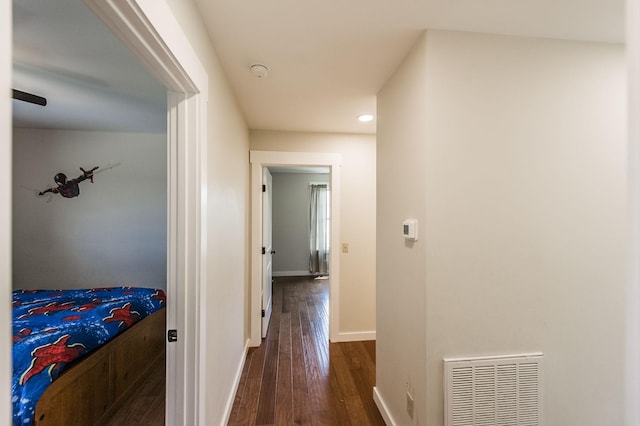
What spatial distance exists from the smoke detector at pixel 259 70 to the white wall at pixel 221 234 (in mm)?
198

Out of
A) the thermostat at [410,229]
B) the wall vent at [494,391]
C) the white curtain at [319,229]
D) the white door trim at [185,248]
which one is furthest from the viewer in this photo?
the white curtain at [319,229]

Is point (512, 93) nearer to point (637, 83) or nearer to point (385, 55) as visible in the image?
point (385, 55)

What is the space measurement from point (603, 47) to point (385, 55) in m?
1.13

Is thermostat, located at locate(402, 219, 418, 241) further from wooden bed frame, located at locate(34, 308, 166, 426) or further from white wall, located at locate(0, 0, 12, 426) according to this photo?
wooden bed frame, located at locate(34, 308, 166, 426)

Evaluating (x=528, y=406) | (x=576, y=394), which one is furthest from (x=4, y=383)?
(x=576, y=394)

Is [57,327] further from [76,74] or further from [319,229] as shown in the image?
[319,229]

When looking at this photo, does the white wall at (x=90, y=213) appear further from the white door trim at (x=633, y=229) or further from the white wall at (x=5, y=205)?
the white door trim at (x=633, y=229)

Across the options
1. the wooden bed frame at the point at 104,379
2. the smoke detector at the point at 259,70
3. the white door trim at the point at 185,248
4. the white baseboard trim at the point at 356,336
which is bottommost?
the white baseboard trim at the point at 356,336

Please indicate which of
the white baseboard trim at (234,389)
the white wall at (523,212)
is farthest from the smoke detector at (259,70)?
the white baseboard trim at (234,389)

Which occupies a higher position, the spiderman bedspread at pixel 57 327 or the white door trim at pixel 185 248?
the white door trim at pixel 185 248

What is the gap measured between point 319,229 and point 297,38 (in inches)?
189

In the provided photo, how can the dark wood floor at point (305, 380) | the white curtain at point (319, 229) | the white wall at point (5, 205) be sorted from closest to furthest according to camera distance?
the white wall at point (5, 205) → the dark wood floor at point (305, 380) → the white curtain at point (319, 229)

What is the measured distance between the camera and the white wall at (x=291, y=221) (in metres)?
6.06

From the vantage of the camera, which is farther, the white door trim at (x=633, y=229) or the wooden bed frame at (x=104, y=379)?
the wooden bed frame at (x=104, y=379)
